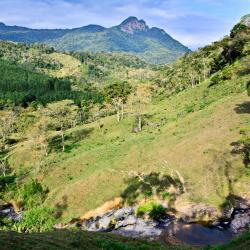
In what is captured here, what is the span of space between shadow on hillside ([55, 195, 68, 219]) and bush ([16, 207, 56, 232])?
15.6 ft

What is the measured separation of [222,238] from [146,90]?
147 meters

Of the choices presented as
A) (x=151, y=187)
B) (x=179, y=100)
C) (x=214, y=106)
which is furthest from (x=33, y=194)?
(x=179, y=100)

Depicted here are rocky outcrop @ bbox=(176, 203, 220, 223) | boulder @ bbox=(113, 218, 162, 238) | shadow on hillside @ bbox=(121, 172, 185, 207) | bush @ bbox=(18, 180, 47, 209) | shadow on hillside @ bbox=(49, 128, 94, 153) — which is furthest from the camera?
shadow on hillside @ bbox=(49, 128, 94, 153)

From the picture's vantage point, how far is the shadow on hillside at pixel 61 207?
68.9 meters

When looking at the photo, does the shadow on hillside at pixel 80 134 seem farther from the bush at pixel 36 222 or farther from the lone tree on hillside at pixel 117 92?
the bush at pixel 36 222

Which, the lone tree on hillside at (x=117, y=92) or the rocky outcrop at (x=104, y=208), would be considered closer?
the rocky outcrop at (x=104, y=208)

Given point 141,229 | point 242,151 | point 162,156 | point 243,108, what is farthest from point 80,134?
point 141,229

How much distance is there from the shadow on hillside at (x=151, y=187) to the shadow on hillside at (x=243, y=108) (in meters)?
23.1

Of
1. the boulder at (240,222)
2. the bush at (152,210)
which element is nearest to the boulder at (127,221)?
the bush at (152,210)

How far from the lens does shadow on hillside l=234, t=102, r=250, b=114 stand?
8196 cm

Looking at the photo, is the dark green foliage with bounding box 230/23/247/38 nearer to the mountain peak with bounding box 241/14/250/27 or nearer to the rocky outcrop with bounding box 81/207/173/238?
the mountain peak with bounding box 241/14/250/27

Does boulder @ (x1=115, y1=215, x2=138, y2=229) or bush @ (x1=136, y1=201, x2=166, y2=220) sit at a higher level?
bush @ (x1=136, y1=201, x2=166, y2=220)

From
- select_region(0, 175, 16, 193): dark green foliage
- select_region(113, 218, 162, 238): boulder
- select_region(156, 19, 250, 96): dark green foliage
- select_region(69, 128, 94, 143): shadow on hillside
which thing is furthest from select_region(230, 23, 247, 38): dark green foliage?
select_region(113, 218, 162, 238): boulder

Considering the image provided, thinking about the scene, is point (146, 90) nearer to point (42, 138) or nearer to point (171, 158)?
point (42, 138)
